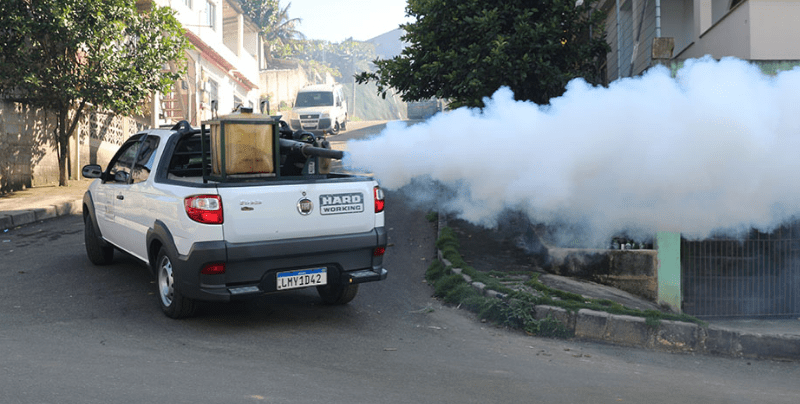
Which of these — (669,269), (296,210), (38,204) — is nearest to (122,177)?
(296,210)

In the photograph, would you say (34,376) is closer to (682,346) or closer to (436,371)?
(436,371)

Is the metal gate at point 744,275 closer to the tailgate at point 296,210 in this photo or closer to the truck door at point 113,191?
the tailgate at point 296,210

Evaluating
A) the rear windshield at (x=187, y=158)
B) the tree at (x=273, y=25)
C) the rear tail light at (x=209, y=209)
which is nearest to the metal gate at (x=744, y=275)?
the rear windshield at (x=187, y=158)

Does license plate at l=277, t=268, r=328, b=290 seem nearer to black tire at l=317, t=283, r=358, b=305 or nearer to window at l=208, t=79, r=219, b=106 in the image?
black tire at l=317, t=283, r=358, b=305

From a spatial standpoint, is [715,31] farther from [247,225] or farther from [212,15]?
[212,15]

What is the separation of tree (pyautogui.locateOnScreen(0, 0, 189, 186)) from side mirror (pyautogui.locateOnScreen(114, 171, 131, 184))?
922 cm

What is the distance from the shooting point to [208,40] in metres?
31.8

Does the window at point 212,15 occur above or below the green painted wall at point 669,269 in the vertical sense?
above

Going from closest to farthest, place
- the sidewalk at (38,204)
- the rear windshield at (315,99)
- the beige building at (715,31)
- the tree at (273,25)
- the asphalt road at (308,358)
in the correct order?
the asphalt road at (308,358)
the beige building at (715,31)
the sidewalk at (38,204)
the rear windshield at (315,99)
the tree at (273,25)

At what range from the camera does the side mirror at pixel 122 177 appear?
22.7 feet

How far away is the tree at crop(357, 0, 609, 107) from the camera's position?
11.1 m

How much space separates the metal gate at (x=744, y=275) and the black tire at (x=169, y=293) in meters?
6.46

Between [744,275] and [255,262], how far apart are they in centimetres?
665

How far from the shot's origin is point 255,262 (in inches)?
221
